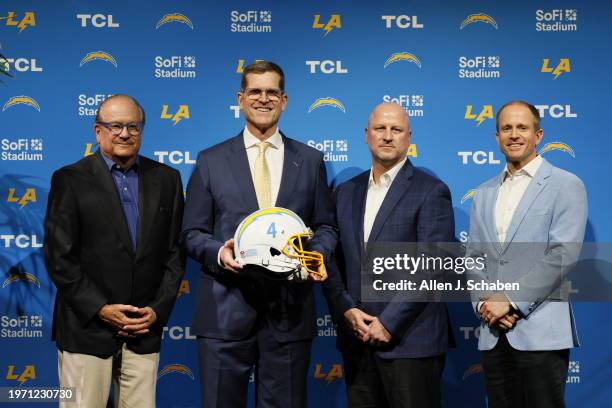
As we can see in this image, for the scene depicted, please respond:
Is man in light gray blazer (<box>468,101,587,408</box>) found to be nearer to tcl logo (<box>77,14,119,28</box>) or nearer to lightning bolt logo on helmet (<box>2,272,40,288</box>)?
tcl logo (<box>77,14,119,28</box>)

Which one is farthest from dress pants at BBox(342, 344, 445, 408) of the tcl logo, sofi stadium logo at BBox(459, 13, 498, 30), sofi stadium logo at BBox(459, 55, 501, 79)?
the tcl logo

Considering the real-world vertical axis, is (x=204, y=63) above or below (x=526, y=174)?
above

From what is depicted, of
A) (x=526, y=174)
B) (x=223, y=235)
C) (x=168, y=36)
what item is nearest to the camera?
(x=223, y=235)

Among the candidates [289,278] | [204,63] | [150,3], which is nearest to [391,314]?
[289,278]

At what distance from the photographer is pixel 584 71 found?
458 cm

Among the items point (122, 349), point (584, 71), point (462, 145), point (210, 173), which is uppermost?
point (584, 71)

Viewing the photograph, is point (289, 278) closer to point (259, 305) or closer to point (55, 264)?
point (259, 305)

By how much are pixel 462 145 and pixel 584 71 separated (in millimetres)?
902

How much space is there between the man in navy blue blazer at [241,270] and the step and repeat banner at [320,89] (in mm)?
1060

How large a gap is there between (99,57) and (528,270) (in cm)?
286

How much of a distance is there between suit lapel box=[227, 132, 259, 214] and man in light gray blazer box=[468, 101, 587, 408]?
1.20 metres

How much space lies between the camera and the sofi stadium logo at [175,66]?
14.9 feet

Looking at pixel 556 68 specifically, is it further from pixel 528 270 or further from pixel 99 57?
pixel 99 57

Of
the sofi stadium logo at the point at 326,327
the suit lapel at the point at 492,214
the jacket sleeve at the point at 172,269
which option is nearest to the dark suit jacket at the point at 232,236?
the jacket sleeve at the point at 172,269
